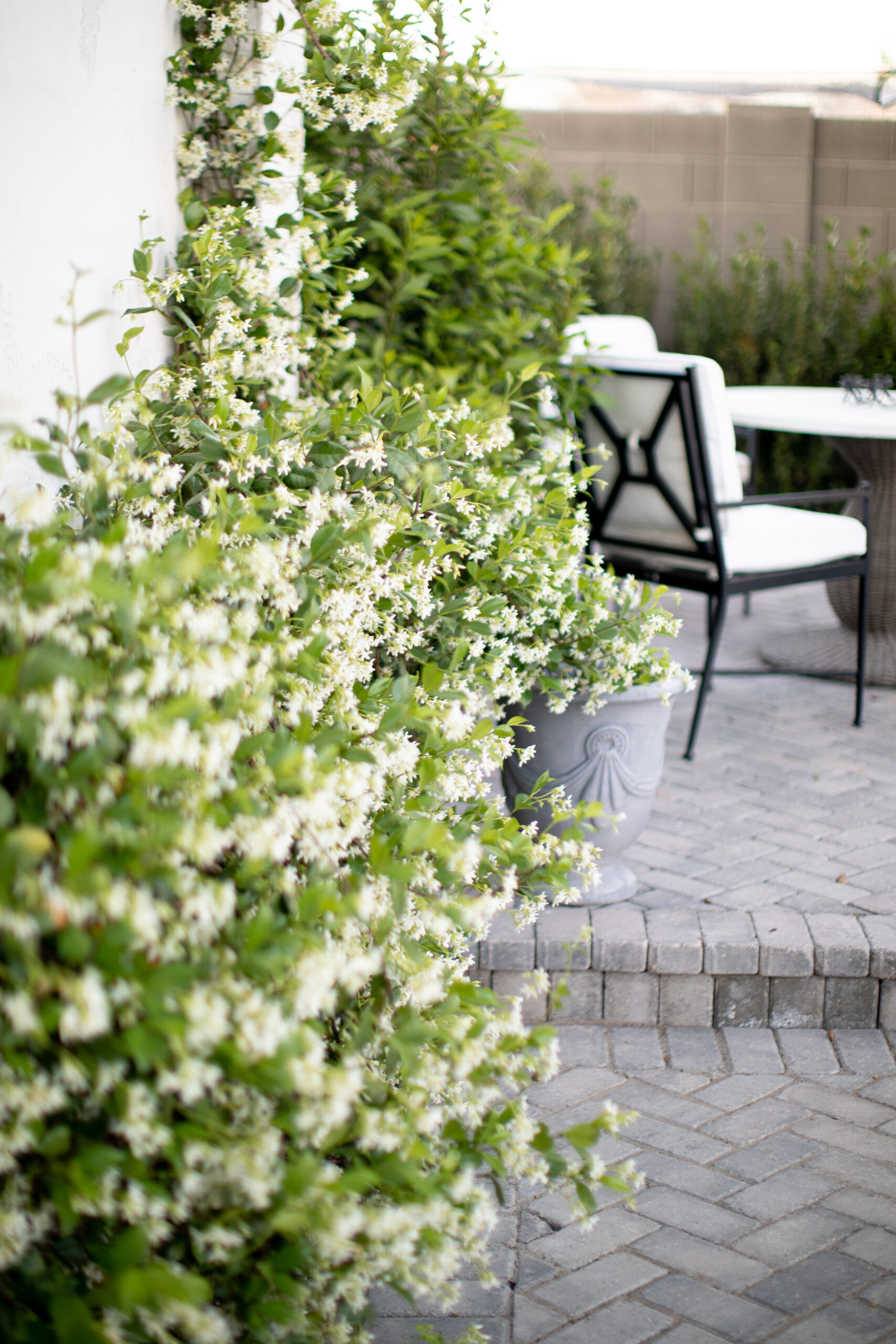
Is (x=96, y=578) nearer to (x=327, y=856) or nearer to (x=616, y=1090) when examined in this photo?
(x=327, y=856)

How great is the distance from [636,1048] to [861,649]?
1.99 meters

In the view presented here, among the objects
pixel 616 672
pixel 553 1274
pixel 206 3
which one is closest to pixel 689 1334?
pixel 553 1274

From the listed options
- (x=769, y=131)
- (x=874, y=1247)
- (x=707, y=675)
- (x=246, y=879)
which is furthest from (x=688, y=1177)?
(x=769, y=131)

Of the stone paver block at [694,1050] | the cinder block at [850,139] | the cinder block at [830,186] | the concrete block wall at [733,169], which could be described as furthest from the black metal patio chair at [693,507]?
the cinder block at [850,139]

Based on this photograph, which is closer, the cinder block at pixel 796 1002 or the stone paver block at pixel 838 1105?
the stone paver block at pixel 838 1105

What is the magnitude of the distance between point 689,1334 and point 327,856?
2.95 feet

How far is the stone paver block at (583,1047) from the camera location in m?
2.24

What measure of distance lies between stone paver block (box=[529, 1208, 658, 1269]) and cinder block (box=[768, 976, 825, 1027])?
0.70 metres

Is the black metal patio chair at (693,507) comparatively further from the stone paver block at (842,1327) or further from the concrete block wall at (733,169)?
the concrete block wall at (733,169)

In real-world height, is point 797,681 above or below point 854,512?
below

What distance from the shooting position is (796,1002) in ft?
7.82

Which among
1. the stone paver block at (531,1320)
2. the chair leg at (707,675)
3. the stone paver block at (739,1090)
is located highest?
the chair leg at (707,675)

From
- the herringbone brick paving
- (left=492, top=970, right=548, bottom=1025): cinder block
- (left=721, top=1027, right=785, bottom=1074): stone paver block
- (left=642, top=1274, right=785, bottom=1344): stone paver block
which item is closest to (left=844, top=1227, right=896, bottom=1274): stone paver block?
the herringbone brick paving

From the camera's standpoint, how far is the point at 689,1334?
1552mm
